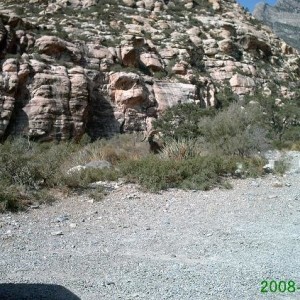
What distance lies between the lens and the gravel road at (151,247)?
12.1 ft

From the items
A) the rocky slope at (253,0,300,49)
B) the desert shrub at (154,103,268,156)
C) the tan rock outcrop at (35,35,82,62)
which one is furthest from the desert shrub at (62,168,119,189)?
the rocky slope at (253,0,300,49)

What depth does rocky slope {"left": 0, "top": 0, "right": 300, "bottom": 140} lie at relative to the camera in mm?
20297

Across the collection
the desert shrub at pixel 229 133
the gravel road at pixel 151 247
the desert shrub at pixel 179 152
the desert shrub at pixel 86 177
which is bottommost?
the desert shrub at pixel 229 133

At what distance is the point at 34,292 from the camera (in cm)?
356

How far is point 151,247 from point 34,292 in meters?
1.90

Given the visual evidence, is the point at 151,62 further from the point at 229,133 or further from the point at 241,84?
the point at 229,133

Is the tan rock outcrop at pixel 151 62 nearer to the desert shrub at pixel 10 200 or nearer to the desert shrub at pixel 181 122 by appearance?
the desert shrub at pixel 181 122

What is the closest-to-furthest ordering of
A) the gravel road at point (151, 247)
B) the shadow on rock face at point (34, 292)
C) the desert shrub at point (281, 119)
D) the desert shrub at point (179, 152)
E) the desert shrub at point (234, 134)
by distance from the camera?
the shadow on rock face at point (34, 292)
the gravel road at point (151, 247)
the desert shrub at point (179, 152)
the desert shrub at point (234, 134)
the desert shrub at point (281, 119)

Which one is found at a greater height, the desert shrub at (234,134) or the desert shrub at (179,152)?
the desert shrub at (179,152)

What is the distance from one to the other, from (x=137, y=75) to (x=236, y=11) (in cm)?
2001

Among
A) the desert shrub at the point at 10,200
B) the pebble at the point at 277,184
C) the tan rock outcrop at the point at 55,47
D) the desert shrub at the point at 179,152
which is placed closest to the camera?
the desert shrub at the point at 10,200

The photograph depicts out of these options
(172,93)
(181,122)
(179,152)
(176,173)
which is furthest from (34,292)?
(172,93)

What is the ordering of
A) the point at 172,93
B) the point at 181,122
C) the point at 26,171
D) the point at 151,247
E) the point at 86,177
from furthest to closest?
the point at 172,93, the point at 181,122, the point at 86,177, the point at 26,171, the point at 151,247

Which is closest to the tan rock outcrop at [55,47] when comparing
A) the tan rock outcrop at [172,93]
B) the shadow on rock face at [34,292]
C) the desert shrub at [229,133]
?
the tan rock outcrop at [172,93]
